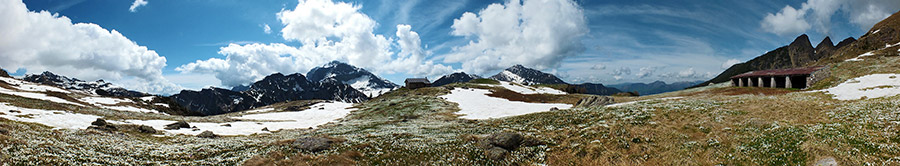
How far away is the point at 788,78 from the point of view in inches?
2606

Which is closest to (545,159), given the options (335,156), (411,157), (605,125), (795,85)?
(411,157)

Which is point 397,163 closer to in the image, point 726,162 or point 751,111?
point 726,162

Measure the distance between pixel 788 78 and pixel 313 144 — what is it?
86.7m

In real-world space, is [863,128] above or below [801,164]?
above

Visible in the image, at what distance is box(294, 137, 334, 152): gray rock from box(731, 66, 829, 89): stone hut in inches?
3073

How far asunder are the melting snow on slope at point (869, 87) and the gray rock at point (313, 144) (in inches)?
1989

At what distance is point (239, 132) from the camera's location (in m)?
43.3

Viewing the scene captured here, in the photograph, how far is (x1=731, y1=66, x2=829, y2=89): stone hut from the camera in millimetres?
58656

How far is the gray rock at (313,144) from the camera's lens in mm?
23041

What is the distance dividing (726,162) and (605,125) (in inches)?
413

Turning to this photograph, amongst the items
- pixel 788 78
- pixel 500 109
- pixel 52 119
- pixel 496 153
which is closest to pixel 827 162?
pixel 496 153

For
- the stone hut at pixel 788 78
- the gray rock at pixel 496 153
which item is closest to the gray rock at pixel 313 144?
the gray rock at pixel 496 153

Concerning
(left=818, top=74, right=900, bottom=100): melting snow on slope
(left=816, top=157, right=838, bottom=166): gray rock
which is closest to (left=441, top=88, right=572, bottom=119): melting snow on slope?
(left=818, top=74, right=900, bottom=100): melting snow on slope

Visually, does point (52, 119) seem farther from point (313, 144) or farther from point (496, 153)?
point (496, 153)
